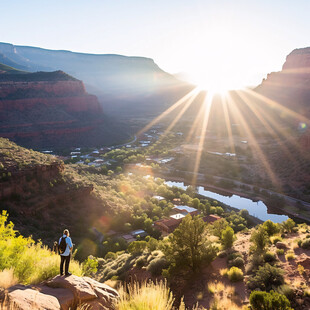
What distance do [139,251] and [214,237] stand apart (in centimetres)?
609

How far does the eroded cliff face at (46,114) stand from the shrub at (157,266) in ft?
293

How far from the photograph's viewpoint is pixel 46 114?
350 ft

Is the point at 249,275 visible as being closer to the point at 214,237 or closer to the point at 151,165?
the point at 214,237

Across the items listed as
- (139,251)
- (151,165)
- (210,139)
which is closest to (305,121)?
(210,139)

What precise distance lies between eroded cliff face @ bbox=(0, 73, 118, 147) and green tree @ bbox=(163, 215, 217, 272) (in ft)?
296

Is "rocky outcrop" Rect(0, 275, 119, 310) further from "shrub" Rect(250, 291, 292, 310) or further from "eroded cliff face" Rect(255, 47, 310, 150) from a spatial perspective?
"eroded cliff face" Rect(255, 47, 310, 150)

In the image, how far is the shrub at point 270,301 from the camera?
829 cm

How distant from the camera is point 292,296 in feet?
34.5

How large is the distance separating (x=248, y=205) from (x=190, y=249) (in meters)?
42.7

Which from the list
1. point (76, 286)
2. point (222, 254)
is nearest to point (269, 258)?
point (222, 254)

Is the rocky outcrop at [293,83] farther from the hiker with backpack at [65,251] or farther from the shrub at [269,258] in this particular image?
the hiker with backpack at [65,251]

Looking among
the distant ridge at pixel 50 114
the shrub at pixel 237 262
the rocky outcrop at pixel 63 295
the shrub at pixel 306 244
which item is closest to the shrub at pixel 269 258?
the shrub at pixel 237 262

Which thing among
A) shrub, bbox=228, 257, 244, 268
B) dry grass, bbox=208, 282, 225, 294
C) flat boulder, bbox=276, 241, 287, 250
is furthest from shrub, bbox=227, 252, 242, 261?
dry grass, bbox=208, 282, 225, 294

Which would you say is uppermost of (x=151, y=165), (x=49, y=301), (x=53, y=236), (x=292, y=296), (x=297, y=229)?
(x=49, y=301)
